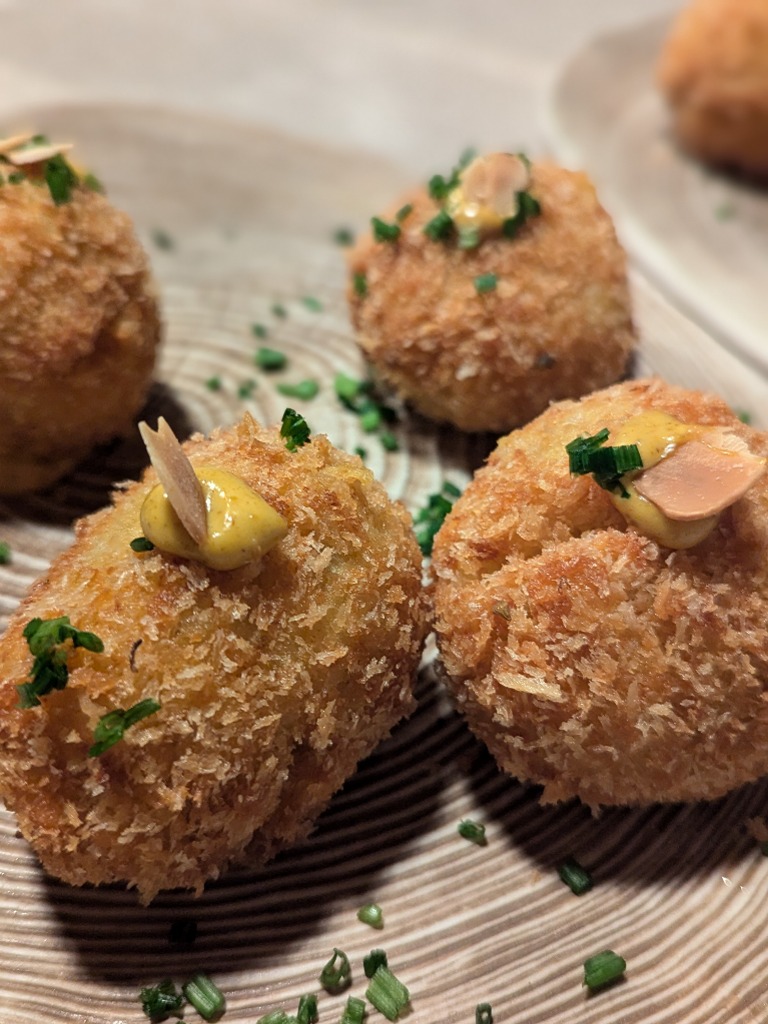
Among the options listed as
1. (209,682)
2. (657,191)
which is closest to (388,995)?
(209,682)

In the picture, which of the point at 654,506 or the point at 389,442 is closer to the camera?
the point at 654,506

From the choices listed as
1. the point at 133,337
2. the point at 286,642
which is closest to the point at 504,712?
the point at 286,642

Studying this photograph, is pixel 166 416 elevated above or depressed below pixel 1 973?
above

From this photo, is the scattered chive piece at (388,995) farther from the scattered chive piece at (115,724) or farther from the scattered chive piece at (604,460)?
the scattered chive piece at (604,460)

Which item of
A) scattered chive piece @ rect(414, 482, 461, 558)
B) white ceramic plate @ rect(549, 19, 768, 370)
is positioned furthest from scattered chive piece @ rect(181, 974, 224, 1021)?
white ceramic plate @ rect(549, 19, 768, 370)

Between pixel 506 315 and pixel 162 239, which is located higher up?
pixel 506 315

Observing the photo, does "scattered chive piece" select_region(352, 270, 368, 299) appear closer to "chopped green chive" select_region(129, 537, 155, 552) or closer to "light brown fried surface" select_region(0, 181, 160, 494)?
"light brown fried surface" select_region(0, 181, 160, 494)

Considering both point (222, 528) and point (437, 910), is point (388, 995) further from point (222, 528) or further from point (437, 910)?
point (222, 528)

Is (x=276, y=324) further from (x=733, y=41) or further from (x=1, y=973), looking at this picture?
(x=733, y=41)
